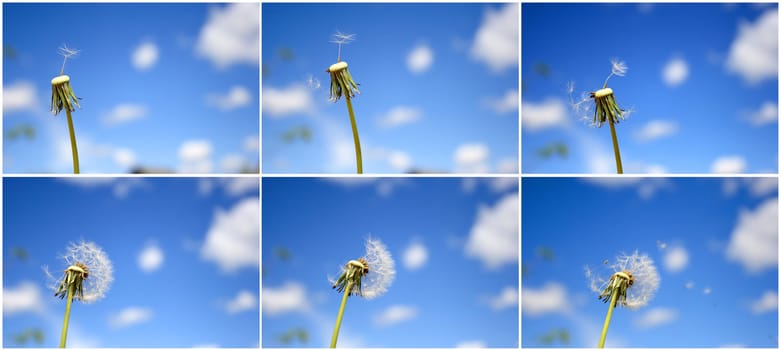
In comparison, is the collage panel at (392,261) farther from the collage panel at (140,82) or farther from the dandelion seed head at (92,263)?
the dandelion seed head at (92,263)

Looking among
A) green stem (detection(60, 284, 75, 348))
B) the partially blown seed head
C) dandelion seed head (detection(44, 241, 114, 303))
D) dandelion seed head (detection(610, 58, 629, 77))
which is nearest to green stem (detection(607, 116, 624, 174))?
dandelion seed head (detection(610, 58, 629, 77))

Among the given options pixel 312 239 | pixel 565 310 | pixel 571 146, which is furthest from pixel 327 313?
pixel 571 146

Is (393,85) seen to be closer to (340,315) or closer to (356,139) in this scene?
(356,139)

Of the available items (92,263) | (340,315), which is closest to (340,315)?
(340,315)

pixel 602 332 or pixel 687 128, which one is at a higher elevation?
pixel 687 128

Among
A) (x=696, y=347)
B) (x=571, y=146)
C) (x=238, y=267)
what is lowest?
(x=696, y=347)

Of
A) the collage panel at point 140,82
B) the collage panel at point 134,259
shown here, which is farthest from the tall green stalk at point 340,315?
the collage panel at point 140,82

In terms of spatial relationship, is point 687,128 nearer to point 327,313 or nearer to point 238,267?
point 327,313
